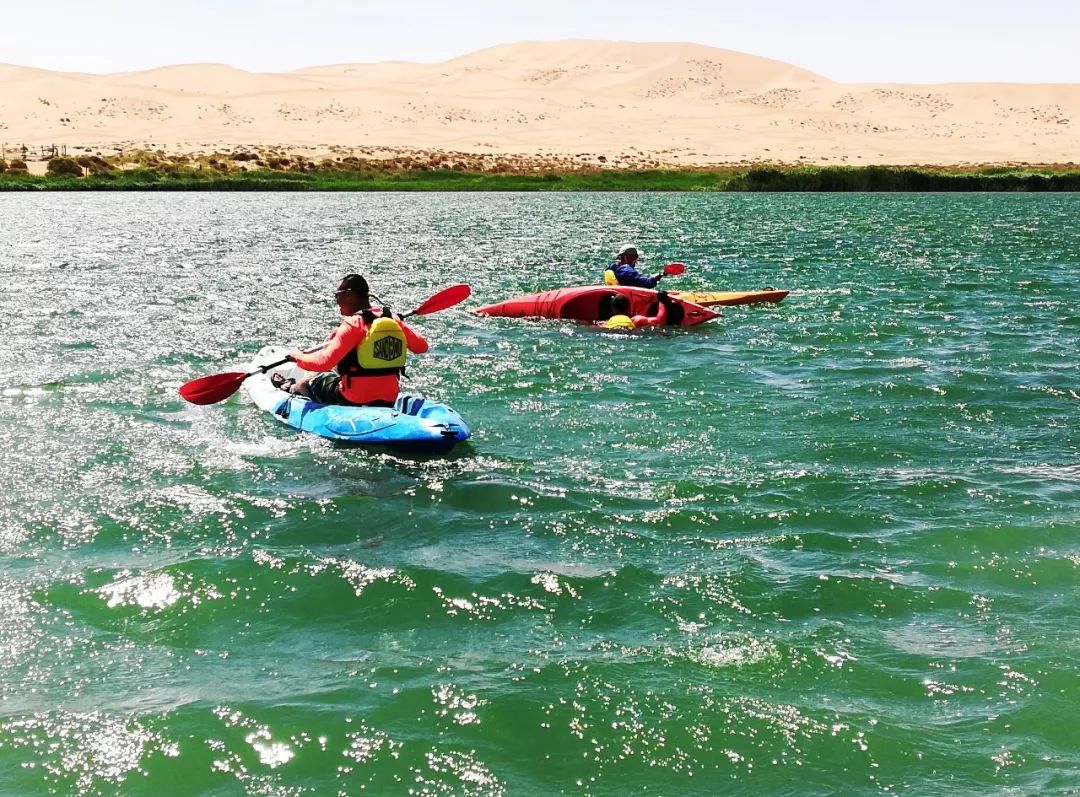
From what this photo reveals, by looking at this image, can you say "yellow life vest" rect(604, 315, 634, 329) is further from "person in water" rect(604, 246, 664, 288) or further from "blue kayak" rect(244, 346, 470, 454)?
"blue kayak" rect(244, 346, 470, 454)

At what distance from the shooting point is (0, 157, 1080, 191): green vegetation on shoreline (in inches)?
2512

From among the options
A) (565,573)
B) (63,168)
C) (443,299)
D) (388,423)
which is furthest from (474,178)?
(565,573)

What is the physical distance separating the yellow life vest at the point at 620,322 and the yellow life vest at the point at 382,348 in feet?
26.3

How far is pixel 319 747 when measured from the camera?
571 cm

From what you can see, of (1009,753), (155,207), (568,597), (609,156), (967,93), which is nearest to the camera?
(1009,753)

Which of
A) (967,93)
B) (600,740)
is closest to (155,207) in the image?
(600,740)

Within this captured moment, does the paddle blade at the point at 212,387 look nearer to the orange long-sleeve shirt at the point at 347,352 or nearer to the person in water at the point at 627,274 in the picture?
the orange long-sleeve shirt at the point at 347,352

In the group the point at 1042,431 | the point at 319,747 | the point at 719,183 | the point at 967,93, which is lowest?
the point at 319,747

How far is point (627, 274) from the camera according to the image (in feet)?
64.2

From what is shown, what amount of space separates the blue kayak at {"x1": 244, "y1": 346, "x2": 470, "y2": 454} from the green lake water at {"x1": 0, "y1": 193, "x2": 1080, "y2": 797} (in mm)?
232

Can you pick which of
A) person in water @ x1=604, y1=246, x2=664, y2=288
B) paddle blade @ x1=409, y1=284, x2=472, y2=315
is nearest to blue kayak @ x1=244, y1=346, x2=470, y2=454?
paddle blade @ x1=409, y1=284, x2=472, y2=315

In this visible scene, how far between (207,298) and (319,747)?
1868cm

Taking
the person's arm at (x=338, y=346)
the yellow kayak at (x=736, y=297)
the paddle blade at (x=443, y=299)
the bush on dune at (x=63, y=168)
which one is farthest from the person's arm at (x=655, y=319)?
the bush on dune at (x=63, y=168)

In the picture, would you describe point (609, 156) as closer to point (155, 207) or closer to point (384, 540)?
point (155, 207)
